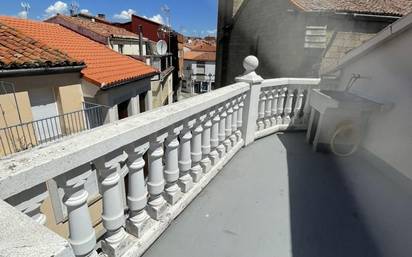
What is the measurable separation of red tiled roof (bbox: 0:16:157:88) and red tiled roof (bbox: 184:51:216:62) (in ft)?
98.6

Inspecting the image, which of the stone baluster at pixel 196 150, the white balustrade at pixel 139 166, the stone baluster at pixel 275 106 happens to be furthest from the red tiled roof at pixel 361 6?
the stone baluster at pixel 196 150

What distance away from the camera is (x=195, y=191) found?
202 cm

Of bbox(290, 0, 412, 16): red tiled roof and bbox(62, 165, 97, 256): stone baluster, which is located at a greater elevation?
bbox(290, 0, 412, 16): red tiled roof

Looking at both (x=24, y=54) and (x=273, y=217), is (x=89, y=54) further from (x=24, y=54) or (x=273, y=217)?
(x=273, y=217)

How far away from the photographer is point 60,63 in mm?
6914

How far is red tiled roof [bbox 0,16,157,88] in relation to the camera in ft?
27.6

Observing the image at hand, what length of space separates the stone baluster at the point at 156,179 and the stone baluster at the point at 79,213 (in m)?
0.45

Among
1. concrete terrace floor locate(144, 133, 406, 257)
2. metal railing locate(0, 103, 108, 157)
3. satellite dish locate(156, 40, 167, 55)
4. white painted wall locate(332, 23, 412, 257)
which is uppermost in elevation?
satellite dish locate(156, 40, 167, 55)

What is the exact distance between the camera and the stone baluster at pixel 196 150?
191 centimetres

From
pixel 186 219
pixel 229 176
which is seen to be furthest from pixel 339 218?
pixel 186 219

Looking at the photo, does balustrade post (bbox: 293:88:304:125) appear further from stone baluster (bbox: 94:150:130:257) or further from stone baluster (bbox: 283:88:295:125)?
stone baluster (bbox: 94:150:130:257)

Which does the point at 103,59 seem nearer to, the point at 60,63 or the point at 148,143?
the point at 60,63

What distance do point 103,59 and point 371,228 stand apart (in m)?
10.6

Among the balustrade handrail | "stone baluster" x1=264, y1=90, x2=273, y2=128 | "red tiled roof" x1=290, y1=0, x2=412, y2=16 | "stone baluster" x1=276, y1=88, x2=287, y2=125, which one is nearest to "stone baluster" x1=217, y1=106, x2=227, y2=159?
the balustrade handrail
